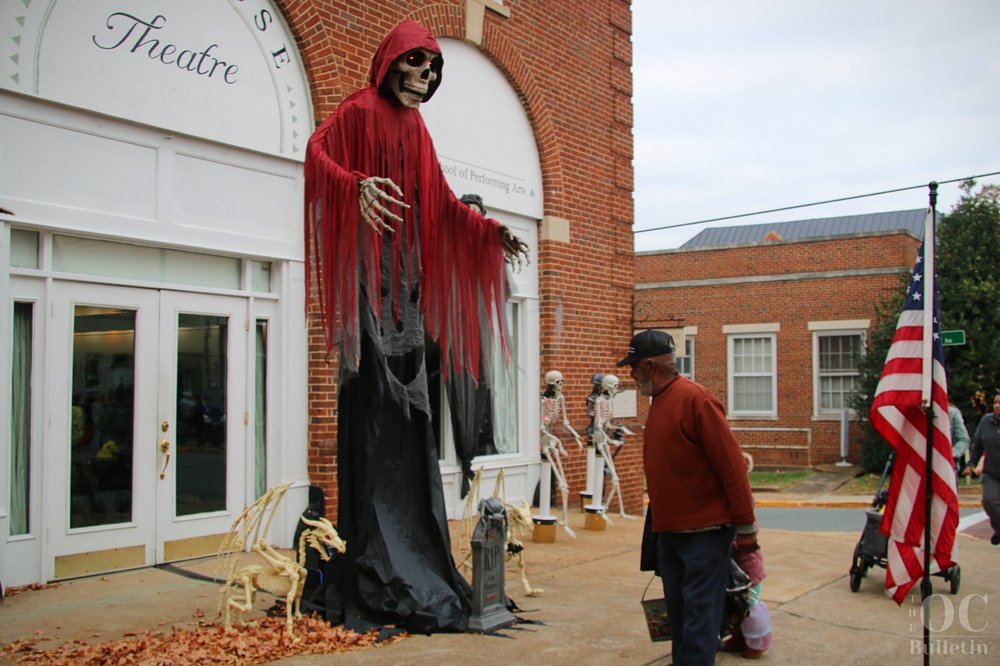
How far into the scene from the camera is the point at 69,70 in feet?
23.1

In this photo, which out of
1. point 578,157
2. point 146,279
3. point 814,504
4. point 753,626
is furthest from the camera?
point 814,504

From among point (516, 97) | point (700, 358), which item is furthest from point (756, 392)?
point (516, 97)

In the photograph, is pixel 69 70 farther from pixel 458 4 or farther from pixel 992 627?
pixel 992 627

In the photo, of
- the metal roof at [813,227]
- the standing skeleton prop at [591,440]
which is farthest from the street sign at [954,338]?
the metal roof at [813,227]

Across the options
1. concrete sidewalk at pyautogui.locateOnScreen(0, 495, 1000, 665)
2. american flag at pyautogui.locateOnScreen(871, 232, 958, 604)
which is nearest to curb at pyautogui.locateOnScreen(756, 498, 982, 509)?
concrete sidewalk at pyautogui.locateOnScreen(0, 495, 1000, 665)

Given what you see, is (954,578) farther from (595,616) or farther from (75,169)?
(75,169)

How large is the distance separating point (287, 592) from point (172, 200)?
3.77 meters

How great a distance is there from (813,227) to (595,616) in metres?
45.1

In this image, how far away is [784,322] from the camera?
24.3 metres

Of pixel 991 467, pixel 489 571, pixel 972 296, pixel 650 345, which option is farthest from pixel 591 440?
pixel 972 296

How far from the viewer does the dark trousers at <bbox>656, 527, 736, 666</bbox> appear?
4.43m

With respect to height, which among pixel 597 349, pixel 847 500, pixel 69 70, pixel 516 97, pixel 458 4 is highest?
pixel 458 4

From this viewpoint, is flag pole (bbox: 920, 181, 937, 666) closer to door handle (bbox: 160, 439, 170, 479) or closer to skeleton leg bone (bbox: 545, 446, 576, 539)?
skeleton leg bone (bbox: 545, 446, 576, 539)

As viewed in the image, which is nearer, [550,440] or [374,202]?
[374,202]
